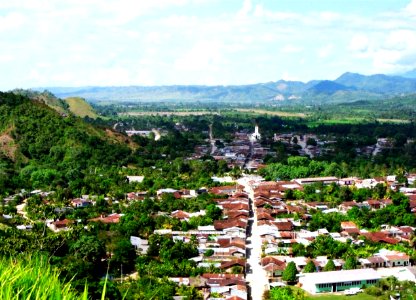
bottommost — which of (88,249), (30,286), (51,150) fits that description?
(88,249)

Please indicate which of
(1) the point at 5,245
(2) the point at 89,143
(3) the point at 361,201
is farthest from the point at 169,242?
(2) the point at 89,143

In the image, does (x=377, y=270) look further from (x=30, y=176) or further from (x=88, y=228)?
(x=30, y=176)

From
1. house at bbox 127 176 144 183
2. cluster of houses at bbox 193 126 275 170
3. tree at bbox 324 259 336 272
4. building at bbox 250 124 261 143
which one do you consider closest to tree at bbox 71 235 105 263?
tree at bbox 324 259 336 272

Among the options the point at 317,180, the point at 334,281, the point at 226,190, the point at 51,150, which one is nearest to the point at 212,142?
the point at 51,150

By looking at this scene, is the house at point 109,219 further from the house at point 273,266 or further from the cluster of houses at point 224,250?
the house at point 273,266

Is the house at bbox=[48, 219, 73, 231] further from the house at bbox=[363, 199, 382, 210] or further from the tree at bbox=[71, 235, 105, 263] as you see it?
the house at bbox=[363, 199, 382, 210]

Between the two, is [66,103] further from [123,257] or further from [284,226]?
[123,257]
